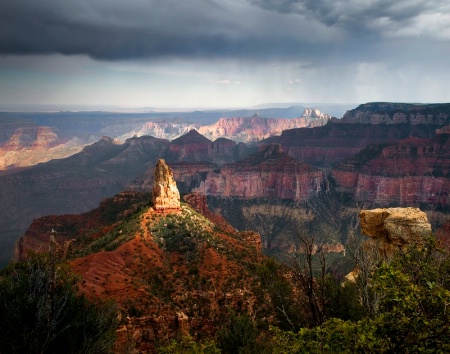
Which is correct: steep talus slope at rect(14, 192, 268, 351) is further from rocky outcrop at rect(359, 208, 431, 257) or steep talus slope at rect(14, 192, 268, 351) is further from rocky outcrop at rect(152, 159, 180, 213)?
rocky outcrop at rect(359, 208, 431, 257)

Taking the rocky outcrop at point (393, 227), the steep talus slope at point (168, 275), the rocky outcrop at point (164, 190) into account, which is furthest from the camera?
the rocky outcrop at point (164, 190)

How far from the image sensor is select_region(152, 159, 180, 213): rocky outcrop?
63531 mm

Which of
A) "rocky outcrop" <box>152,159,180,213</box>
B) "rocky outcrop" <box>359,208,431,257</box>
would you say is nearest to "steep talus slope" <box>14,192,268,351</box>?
"rocky outcrop" <box>152,159,180,213</box>

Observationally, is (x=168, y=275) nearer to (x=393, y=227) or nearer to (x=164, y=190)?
(x=164, y=190)

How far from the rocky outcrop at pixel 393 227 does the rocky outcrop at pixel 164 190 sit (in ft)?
98.2

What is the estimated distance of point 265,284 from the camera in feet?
107

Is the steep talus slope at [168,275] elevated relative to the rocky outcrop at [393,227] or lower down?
lower down

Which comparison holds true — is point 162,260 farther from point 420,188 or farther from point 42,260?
point 420,188

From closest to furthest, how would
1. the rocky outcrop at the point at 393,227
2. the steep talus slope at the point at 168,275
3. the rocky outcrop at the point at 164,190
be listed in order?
the steep talus slope at the point at 168,275 < the rocky outcrop at the point at 393,227 < the rocky outcrop at the point at 164,190

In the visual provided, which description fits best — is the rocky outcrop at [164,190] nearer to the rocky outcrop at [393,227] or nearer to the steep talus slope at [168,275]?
the steep talus slope at [168,275]

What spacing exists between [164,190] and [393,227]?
3480cm

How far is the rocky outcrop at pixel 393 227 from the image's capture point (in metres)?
45.3

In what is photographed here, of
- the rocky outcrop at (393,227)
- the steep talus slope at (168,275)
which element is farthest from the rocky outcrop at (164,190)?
the rocky outcrop at (393,227)

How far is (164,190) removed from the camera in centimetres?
6419
